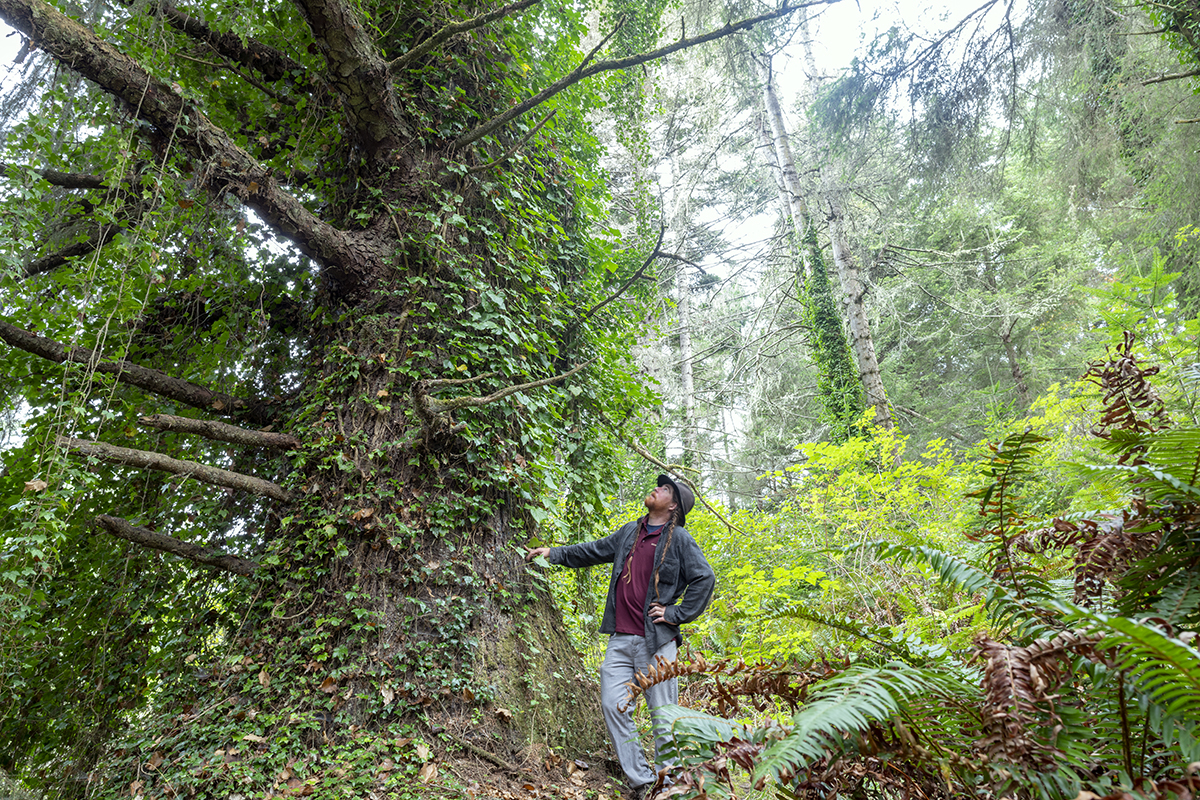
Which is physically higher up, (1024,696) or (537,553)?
(537,553)

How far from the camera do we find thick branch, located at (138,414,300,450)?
3.93 metres

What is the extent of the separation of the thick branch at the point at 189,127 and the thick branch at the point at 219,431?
1282 millimetres

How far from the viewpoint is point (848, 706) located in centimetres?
156

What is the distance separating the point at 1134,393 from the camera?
207 cm

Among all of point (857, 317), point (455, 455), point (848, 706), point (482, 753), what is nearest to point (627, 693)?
point (482, 753)

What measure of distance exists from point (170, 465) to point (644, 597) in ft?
10.4

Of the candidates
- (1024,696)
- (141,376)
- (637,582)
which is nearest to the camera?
(1024,696)

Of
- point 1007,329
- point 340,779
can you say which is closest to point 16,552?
point 340,779

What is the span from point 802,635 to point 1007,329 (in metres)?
12.7

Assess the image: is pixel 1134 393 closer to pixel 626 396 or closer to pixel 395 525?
pixel 395 525

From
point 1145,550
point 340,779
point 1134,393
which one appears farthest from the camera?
point 340,779

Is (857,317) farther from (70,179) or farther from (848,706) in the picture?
(70,179)

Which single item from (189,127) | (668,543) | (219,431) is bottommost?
(668,543)

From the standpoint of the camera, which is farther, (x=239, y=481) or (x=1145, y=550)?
(x=239, y=481)
